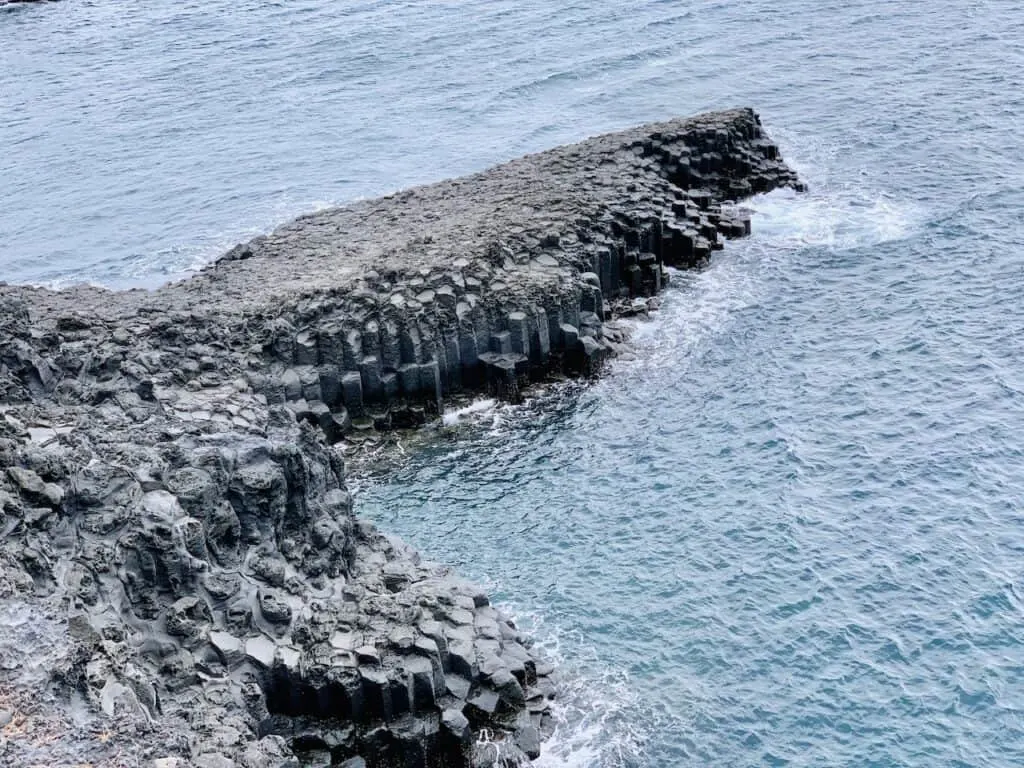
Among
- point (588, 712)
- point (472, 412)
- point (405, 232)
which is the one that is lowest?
point (588, 712)

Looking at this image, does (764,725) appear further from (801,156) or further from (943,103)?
(943,103)

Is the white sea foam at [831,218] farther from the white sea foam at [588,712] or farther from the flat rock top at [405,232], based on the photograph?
the white sea foam at [588,712]

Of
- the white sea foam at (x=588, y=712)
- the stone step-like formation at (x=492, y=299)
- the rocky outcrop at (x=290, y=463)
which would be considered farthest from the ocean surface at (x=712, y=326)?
the rocky outcrop at (x=290, y=463)

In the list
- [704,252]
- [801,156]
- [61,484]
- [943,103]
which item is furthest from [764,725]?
[943,103]

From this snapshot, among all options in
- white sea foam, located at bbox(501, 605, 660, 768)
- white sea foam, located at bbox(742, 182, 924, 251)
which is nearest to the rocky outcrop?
white sea foam, located at bbox(501, 605, 660, 768)

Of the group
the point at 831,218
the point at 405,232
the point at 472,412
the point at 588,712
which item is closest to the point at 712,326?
the point at 472,412

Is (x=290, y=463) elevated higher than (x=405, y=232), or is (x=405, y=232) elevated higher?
(x=405, y=232)

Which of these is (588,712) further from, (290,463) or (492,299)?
(492,299)
